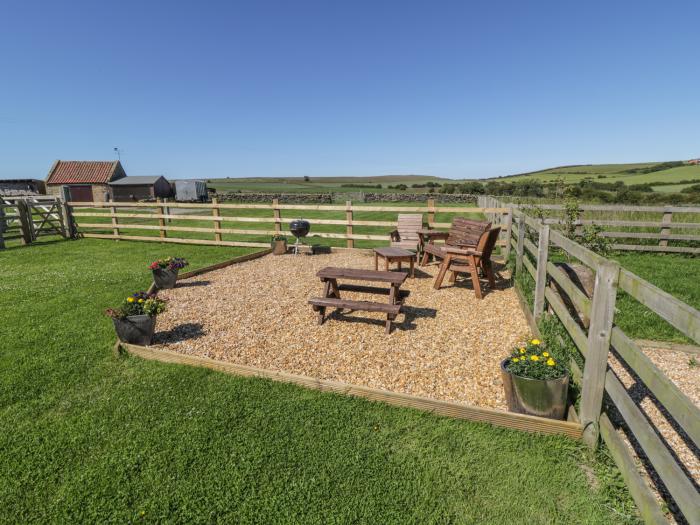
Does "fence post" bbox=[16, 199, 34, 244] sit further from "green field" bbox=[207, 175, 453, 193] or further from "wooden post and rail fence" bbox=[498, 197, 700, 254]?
"green field" bbox=[207, 175, 453, 193]

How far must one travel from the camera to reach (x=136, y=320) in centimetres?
439

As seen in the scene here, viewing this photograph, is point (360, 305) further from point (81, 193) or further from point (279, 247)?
point (81, 193)

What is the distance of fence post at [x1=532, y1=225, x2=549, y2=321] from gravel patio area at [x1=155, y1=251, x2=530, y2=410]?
1.18 ft

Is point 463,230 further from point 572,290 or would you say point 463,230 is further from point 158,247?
point 158,247

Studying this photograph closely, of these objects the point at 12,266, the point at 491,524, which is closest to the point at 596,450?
the point at 491,524

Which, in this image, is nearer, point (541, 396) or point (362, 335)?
point (541, 396)

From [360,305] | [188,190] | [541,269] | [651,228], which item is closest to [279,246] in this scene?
[360,305]

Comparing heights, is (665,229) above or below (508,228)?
below

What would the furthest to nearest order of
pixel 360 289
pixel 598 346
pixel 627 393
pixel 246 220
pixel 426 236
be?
pixel 246 220
pixel 426 236
pixel 360 289
pixel 598 346
pixel 627 393

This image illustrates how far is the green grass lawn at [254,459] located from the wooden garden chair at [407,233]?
229 inches

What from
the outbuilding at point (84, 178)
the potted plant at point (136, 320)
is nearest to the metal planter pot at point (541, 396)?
the potted plant at point (136, 320)

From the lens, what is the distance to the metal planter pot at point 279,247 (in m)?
10.3

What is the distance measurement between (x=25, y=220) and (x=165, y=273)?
9.54 meters

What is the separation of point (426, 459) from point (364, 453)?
0.43m
